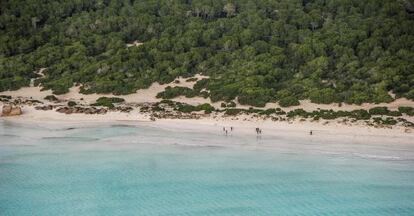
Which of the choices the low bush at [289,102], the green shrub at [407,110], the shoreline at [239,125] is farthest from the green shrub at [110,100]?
the green shrub at [407,110]

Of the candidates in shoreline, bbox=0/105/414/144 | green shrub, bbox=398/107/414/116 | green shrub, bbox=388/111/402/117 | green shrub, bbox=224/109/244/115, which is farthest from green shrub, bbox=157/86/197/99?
green shrub, bbox=398/107/414/116

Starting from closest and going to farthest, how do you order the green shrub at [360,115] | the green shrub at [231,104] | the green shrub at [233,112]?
the green shrub at [360,115] < the green shrub at [233,112] < the green shrub at [231,104]

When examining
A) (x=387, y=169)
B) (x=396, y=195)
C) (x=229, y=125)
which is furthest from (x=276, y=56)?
(x=396, y=195)

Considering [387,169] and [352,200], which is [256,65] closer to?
[387,169]

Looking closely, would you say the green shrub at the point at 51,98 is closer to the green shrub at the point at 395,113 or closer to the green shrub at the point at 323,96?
the green shrub at the point at 323,96

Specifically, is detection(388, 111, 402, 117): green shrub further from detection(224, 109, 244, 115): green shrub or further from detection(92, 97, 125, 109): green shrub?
detection(92, 97, 125, 109): green shrub

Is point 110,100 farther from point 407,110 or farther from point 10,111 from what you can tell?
point 407,110
